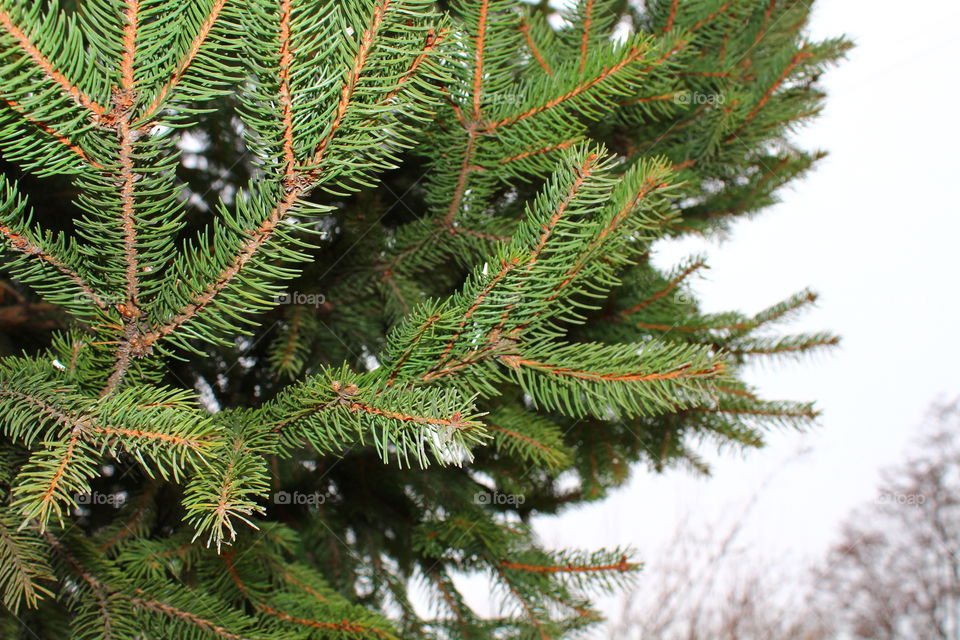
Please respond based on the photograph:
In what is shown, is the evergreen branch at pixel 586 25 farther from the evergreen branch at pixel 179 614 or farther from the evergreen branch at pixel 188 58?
the evergreen branch at pixel 179 614

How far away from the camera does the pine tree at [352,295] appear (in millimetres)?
296

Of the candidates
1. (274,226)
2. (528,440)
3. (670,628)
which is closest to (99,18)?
(274,226)

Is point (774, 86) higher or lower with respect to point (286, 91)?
higher

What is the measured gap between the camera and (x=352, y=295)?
0.67 meters

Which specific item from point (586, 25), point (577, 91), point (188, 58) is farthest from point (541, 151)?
point (188, 58)

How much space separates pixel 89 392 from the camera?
35cm

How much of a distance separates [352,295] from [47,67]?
41 cm

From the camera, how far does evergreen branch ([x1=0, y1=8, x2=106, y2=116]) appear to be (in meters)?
0.26

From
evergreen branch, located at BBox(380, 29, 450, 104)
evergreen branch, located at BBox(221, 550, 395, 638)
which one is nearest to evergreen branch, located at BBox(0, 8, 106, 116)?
evergreen branch, located at BBox(380, 29, 450, 104)

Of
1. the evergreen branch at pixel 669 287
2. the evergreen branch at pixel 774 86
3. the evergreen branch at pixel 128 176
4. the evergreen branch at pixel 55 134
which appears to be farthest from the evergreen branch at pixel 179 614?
the evergreen branch at pixel 774 86

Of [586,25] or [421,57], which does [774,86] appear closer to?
[586,25]

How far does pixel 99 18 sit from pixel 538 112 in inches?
11.4

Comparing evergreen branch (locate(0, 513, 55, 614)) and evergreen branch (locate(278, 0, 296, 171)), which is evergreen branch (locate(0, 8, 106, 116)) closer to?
evergreen branch (locate(278, 0, 296, 171))

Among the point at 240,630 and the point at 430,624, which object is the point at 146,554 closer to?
the point at 240,630
